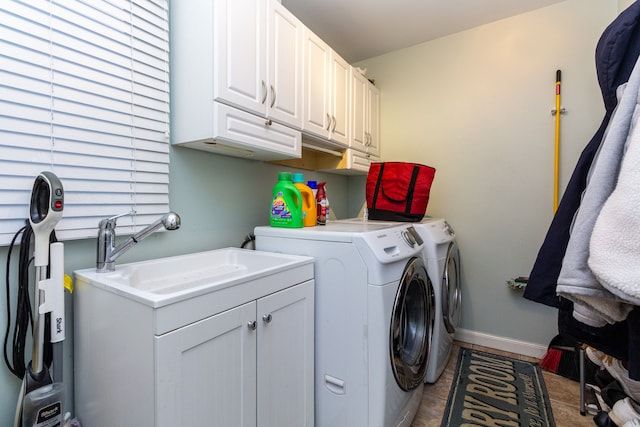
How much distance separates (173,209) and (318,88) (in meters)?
1.25

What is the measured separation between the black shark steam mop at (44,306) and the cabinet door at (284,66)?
3.36 feet

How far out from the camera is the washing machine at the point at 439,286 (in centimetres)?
189

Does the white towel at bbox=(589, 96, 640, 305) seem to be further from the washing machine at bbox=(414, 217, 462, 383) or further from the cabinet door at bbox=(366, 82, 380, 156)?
the cabinet door at bbox=(366, 82, 380, 156)

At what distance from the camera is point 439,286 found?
1.90 meters

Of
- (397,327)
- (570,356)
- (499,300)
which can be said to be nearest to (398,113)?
(499,300)

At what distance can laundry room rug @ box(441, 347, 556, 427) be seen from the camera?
5.32 feet

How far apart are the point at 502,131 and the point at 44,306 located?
3.03 m

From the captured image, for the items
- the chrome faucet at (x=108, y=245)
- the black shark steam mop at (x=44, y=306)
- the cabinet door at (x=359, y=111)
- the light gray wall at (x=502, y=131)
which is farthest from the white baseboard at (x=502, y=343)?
the black shark steam mop at (x=44, y=306)

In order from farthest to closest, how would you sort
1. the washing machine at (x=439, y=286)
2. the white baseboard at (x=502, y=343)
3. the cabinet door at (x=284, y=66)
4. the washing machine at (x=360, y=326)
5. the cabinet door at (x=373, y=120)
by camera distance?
the cabinet door at (x=373, y=120) → the white baseboard at (x=502, y=343) → the washing machine at (x=439, y=286) → the cabinet door at (x=284, y=66) → the washing machine at (x=360, y=326)

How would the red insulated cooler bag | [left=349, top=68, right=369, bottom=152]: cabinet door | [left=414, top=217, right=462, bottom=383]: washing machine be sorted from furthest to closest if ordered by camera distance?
1. [left=349, top=68, right=369, bottom=152]: cabinet door
2. the red insulated cooler bag
3. [left=414, top=217, right=462, bottom=383]: washing machine

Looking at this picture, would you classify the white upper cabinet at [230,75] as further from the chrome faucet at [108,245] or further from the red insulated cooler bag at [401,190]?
the red insulated cooler bag at [401,190]

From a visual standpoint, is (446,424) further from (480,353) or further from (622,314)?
(622,314)

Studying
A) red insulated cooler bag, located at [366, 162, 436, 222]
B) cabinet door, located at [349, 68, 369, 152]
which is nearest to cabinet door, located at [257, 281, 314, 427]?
red insulated cooler bag, located at [366, 162, 436, 222]

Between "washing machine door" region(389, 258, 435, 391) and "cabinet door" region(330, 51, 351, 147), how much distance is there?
1.19 meters
